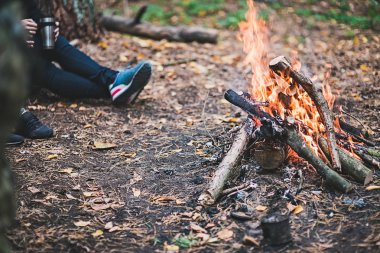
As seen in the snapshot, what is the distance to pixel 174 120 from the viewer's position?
4711 millimetres

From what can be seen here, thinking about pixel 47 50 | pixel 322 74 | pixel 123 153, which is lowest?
pixel 123 153

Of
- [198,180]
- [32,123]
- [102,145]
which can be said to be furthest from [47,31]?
[198,180]

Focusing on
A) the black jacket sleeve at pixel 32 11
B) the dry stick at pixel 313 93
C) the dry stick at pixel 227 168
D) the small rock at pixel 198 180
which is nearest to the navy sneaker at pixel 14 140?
the black jacket sleeve at pixel 32 11

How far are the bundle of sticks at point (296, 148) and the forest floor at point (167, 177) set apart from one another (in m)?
0.09

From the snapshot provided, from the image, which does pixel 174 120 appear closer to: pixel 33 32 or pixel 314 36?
pixel 33 32

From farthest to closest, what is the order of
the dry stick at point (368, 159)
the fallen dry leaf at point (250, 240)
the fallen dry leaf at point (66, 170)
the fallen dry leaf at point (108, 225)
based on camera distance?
the fallen dry leaf at point (66, 170), the dry stick at point (368, 159), the fallen dry leaf at point (108, 225), the fallen dry leaf at point (250, 240)

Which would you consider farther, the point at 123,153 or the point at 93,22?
the point at 93,22

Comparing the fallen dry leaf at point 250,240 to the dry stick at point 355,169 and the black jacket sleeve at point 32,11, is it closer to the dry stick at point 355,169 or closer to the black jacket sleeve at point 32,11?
the dry stick at point 355,169

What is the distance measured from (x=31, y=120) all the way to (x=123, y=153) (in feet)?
3.25

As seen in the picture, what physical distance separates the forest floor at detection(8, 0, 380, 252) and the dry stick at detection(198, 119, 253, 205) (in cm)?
8

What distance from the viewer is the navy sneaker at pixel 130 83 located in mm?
4688

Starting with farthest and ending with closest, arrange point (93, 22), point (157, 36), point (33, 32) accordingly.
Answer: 1. point (157, 36)
2. point (93, 22)
3. point (33, 32)

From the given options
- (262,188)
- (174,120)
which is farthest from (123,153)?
(262,188)

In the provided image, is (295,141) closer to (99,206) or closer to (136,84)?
(99,206)
